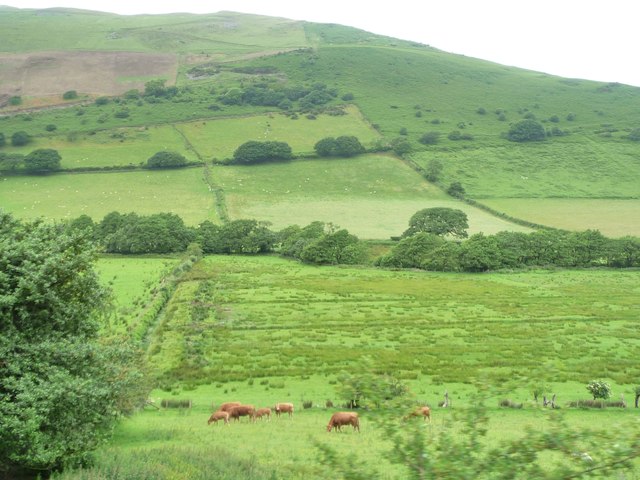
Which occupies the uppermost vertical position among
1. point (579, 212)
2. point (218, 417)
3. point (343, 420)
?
point (579, 212)

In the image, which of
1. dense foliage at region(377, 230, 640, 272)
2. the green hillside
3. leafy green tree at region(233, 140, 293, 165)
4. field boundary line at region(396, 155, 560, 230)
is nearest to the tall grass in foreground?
dense foliage at region(377, 230, 640, 272)

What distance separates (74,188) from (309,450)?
104m

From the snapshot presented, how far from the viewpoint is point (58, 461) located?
1773 cm

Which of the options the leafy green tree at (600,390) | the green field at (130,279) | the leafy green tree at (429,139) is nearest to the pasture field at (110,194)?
the green field at (130,279)

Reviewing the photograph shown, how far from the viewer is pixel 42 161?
11900 cm

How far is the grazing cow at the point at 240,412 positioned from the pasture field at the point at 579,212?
85081 mm

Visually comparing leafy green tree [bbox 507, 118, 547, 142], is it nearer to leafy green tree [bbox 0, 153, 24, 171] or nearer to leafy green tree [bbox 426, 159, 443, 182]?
leafy green tree [bbox 426, 159, 443, 182]

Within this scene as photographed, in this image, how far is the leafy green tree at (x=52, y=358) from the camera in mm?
16469

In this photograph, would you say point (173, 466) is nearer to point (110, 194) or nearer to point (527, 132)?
point (110, 194)

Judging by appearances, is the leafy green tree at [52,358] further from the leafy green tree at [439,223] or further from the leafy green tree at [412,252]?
the leafy green tree at [439,223]

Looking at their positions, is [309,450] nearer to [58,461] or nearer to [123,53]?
[58,461]

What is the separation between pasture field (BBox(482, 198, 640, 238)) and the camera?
333ft

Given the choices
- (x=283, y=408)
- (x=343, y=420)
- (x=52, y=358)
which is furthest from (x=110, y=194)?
(x=52, y=358)

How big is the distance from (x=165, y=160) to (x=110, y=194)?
58.0 ft
